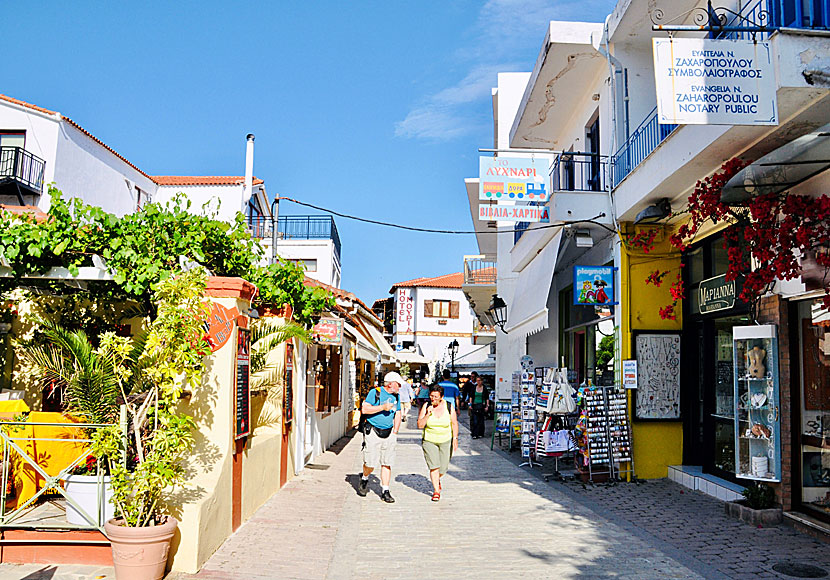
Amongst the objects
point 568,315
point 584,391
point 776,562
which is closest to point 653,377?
point 584,391

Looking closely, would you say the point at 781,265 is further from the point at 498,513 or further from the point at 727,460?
the point at 498,513

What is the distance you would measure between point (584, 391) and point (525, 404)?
2.58m

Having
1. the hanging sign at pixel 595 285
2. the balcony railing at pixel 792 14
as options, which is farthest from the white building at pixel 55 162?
the balcony railing at pixel 792 14

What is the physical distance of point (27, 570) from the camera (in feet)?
19.2

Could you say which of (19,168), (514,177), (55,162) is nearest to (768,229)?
(514,177)

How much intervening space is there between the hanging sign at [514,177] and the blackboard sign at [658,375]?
311 cm

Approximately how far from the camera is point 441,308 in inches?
2345

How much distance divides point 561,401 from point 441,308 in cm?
4780

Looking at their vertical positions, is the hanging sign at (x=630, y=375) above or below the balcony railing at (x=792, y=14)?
below

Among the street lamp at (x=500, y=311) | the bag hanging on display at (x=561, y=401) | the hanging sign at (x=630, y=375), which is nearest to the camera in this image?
the hanging sign at (x=630, y=375)

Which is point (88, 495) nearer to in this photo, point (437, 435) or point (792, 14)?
point (437, 435)

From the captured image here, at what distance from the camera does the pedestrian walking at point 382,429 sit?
32.6 feet

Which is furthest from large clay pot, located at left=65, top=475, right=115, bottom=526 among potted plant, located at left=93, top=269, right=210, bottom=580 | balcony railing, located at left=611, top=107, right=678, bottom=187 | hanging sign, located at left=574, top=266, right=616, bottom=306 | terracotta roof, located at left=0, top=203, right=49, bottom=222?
balcony railing, located at left=611, top=107, right=678, bottom=187

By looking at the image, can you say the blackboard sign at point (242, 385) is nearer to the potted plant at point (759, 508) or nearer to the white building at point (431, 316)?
the potted plant at point (759, 508)
